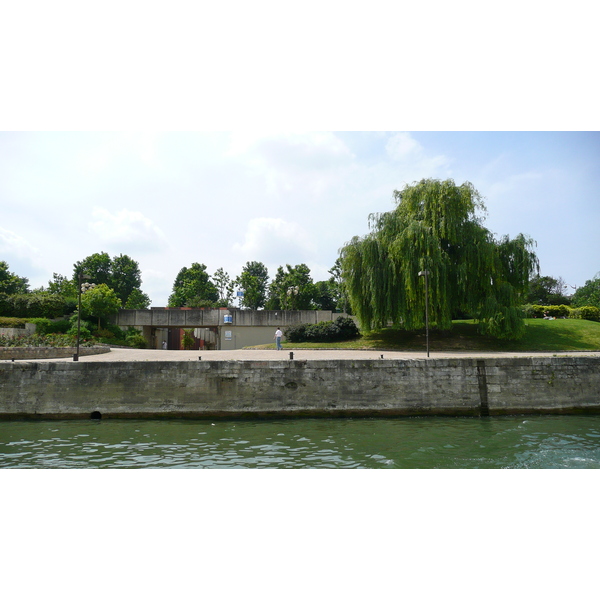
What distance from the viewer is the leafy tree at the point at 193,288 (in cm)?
6316

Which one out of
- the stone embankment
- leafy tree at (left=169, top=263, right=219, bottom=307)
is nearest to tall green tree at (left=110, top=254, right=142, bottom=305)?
leafy tree at (left=169, top=263, right=219, bottom=307)

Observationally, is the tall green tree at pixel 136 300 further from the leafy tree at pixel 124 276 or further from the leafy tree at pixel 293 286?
the leafy tree at pixel 293 286

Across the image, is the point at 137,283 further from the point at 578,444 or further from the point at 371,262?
the point at 578,444

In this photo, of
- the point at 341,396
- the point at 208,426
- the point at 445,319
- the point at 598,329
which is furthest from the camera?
the point at 598,329

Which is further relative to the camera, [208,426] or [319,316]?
[319,316]

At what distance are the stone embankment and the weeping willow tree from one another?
8.93 m

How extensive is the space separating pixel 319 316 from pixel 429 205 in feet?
44.3

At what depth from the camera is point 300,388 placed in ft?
45.3

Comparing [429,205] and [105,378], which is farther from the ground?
[429,205]

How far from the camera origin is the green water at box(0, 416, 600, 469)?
8.63 meters

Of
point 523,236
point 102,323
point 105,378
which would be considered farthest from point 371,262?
point 102,323

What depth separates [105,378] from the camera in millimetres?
13969

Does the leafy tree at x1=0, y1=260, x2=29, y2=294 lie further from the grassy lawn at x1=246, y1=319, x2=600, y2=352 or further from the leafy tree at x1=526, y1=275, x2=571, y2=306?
the leafy tree at x1=526, y1=275, x2=571, y2=306

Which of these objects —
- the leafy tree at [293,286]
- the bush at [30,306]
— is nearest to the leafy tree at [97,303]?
the bush at [30,306]
